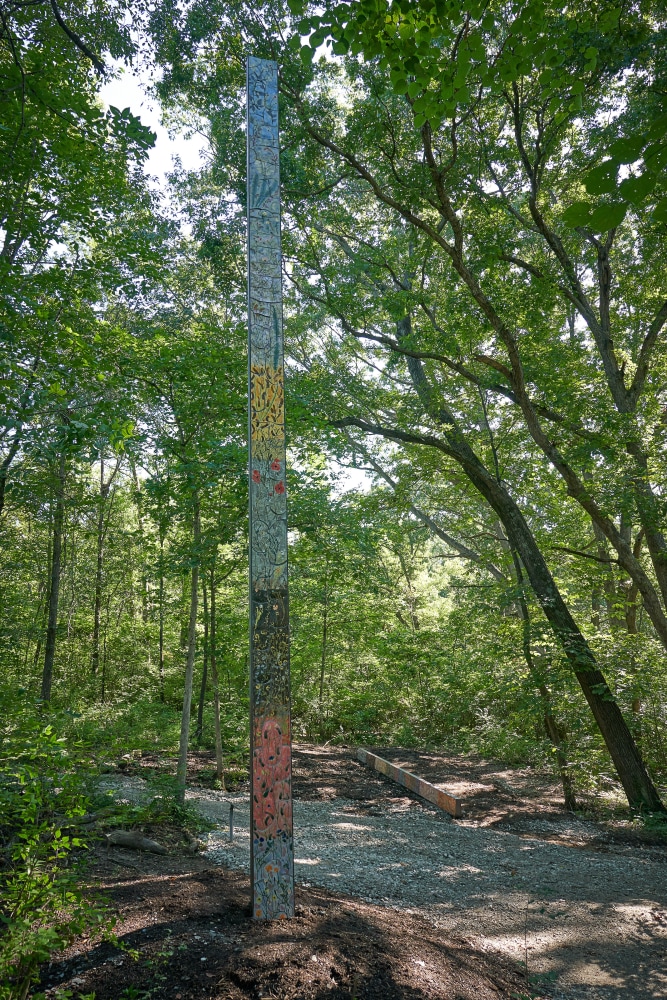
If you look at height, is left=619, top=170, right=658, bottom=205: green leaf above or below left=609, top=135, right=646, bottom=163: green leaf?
below

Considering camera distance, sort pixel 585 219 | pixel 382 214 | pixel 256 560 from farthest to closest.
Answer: pixel 382 214 → pixel 256 560 → pixel 585 219

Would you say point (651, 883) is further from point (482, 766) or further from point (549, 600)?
point (482, 766)

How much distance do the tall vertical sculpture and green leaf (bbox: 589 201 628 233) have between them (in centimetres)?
198

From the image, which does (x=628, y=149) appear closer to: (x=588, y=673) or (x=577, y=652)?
(x=577, y=652)

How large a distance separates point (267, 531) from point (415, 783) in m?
6.87

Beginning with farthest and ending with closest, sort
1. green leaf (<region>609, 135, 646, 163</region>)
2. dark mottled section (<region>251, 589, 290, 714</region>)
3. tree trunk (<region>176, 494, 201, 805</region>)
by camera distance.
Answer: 1. tree trunk (<region>176, 494, 201, 805</region>)
2. dark mottled section (<region>251, 589, 290, 714</region>)
3. green leaf (<region>609, 135, 646, 163</region>)

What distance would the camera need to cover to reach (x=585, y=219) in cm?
149

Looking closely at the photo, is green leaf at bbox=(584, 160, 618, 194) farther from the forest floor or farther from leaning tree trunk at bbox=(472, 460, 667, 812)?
leaning tree trunk at bbox=(472, 460, 667, 812)


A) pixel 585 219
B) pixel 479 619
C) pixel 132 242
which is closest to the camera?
pixel 585 219

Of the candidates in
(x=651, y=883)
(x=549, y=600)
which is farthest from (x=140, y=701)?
(x=651, y=883)

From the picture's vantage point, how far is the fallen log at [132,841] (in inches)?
169

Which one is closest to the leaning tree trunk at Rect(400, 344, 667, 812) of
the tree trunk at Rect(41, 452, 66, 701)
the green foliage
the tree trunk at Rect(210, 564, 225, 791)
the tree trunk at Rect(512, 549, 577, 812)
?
the tree trunk at Rect(512, 549, 577, 812)

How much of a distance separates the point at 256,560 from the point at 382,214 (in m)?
9.21

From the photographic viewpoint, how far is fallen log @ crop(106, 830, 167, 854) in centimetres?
428
